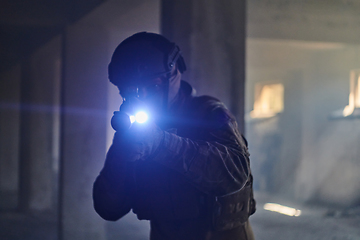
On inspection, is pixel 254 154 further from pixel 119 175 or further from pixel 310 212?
pixel 119 175

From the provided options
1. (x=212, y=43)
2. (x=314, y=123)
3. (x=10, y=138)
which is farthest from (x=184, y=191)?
(x=10, y=138)

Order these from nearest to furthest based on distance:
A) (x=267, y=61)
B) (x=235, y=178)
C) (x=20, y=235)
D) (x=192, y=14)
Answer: (x=235, y=178), (x=192, y=14), (x=20, y=235), (x=267, y=61)

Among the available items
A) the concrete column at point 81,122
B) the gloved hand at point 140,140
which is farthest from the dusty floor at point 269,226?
the gloved hand at point 140,140

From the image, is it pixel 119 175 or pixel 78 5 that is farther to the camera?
pixel 78 5

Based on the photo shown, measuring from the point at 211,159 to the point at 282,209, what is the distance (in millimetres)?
5900

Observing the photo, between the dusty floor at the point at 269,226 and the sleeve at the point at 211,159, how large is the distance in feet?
12.3

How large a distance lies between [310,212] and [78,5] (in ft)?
16.6

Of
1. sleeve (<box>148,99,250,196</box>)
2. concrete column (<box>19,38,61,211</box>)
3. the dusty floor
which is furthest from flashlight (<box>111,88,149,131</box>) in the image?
concrete column (<box>19,38,61,211</box>)

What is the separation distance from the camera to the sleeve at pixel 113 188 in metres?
1.47

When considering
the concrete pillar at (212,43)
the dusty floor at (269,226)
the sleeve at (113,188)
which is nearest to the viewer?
the sleeve at (113,188)

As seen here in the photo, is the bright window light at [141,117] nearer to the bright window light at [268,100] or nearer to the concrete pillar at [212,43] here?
A: the concrete pillar at [212,43]

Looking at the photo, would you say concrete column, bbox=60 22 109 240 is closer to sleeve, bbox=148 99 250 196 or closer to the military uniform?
the military uniform

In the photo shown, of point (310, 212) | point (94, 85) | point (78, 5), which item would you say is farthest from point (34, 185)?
point (310, 212)

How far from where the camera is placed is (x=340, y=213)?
6.29 meters
